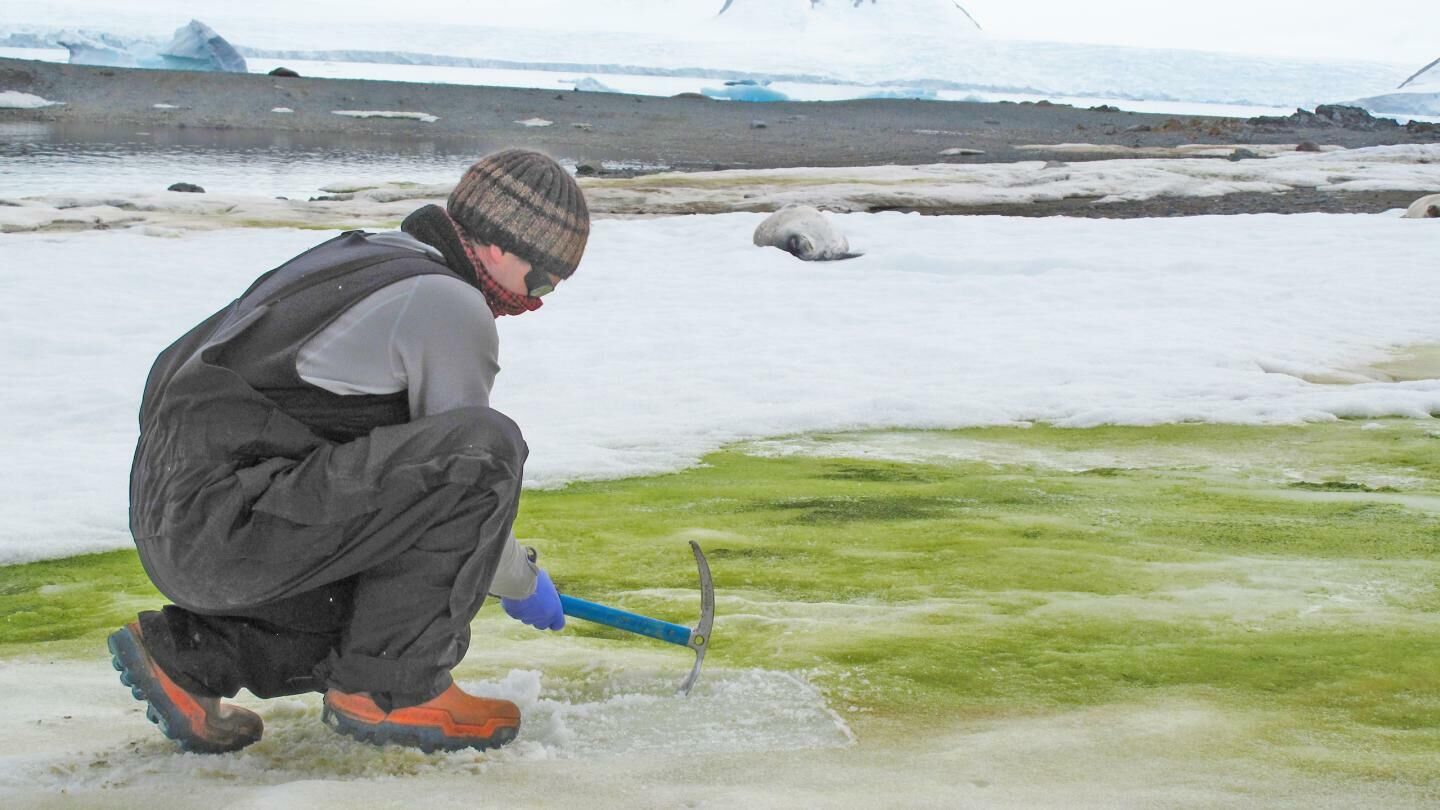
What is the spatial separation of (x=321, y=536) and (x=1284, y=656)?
6.17 ft

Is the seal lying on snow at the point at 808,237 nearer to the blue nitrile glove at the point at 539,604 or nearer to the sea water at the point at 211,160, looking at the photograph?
the sea water at the point at 211,160

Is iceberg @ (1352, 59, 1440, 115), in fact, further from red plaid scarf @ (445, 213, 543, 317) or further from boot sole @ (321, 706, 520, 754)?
boot sole @ (321, 706, 520, 754)

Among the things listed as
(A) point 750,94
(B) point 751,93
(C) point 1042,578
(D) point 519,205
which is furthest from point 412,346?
(A) point 750,94

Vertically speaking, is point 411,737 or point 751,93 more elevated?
point 751,93

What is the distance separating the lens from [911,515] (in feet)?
12.9

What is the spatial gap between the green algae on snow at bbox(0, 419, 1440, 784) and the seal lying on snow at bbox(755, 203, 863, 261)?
236 inches

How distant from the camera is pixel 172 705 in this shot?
2072 mm

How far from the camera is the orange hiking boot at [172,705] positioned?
207cm

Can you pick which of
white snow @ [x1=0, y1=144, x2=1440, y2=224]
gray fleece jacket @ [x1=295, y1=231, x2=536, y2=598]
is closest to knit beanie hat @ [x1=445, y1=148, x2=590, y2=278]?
gray fleece jacket @ [x1=295, y1=231, x2=536, y2=598]

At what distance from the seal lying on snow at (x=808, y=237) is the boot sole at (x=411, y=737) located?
8951mm

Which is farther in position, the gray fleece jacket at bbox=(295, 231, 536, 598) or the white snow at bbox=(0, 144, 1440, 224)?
the white snow at bbox=(0, 144, 1440, 224)

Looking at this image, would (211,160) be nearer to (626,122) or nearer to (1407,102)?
(626,122)

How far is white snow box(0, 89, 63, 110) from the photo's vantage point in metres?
34.3

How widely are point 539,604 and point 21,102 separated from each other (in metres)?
38.4
